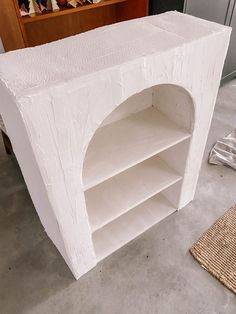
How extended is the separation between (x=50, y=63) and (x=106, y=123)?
473 millimetres

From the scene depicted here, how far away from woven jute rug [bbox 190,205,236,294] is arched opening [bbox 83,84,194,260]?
0.26 m

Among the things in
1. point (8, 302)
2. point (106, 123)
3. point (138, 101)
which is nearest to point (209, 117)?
point (138, 101)

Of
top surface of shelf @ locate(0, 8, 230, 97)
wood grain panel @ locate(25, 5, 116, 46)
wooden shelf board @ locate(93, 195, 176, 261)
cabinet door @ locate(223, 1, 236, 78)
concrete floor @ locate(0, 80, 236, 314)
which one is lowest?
concrete floor @ locate(0, 80, 236, 314)

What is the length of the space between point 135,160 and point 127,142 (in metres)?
0.12

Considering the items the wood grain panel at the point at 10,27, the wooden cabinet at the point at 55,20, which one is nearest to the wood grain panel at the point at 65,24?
the wooden cabinet at the point at 55,20

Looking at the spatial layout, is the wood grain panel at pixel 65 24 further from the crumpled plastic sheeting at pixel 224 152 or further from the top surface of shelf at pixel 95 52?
the crumpled plastic sheeting at pixel 224 152

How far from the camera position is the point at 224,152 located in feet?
6.46

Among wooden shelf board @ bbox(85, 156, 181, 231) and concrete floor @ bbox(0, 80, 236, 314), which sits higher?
wooden shelf board @ bbox(85, 156, 181, 231)

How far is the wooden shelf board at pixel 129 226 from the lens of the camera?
4.67 ft

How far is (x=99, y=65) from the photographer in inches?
31.7

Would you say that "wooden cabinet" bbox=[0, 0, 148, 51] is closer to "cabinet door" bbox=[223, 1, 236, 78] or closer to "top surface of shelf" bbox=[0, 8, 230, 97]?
"cabinet door" bbox=[223, 1, 236, 78]

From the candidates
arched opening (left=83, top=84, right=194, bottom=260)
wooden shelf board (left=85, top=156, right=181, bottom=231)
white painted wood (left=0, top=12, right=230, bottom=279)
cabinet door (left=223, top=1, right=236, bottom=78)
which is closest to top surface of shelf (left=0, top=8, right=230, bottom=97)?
white painted wood (left=0, top=12, right=230, bottom=279)

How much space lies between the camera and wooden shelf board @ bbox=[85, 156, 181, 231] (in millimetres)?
1261

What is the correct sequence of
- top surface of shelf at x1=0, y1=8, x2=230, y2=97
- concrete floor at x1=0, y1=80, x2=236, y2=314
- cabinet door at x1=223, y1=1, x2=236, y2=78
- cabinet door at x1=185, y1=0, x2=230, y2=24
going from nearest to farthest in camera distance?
1. top surface of shelf at x1=0, y1=8, x2=230, y2=97
2. concrete floor at x1=0, y1=80, x2=236, y2=314
3. cabinet door at x1=185, y1=0, x2=230, y2=24
4. cabinet door at x1=223, y1=1, x2=236, y2=78
